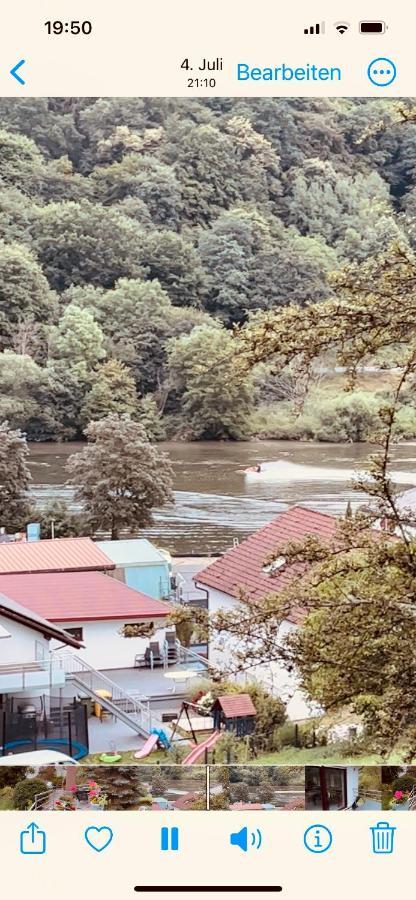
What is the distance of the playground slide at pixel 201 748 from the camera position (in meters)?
4.12

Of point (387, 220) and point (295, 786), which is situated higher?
point (387, 220)

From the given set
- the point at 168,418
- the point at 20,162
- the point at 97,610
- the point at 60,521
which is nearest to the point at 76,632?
the point at 97,610

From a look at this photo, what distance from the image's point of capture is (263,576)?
415 centimetres

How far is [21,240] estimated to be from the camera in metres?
4.25

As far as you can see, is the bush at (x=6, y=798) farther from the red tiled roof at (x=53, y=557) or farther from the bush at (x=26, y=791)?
the red tiled roof at (x=53, y=557)

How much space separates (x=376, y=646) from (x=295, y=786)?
0.77 meters

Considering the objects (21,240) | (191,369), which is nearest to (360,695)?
(191,369)

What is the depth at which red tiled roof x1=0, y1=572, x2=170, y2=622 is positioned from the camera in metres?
4.21

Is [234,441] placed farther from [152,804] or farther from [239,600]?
[152,804]

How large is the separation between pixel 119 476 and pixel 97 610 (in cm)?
41
